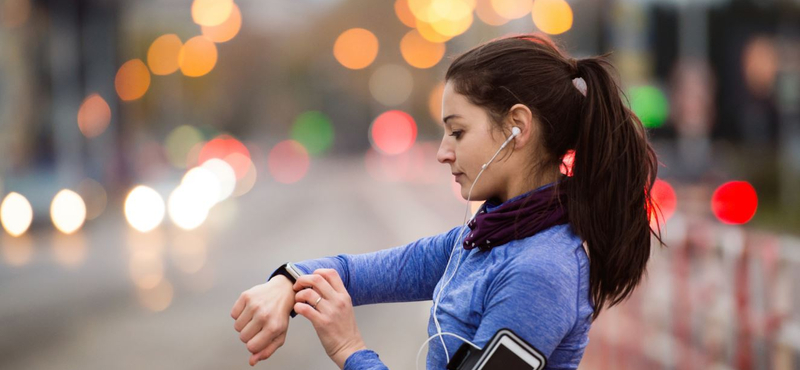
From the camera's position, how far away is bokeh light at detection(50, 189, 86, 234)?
77.1ft

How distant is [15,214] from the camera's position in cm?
2267

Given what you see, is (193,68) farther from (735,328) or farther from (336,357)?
(336,357)

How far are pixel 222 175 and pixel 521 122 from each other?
139 ft

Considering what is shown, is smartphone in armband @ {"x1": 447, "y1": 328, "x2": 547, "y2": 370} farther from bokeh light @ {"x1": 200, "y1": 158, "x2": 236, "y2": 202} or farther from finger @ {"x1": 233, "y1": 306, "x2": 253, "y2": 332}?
bokeh light @ {"x1": 200, "y1": 158, "x2": 236, "y2": 202}

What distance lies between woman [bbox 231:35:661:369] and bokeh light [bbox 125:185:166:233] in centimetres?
2285

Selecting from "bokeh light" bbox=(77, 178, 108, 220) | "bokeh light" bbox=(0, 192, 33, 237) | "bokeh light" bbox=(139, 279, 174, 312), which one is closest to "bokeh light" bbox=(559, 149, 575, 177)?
"bokeh light" bbox=(139, 279, 174, 312)

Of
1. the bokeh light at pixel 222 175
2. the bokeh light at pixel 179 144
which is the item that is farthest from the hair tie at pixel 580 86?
the bokeh light at pixel 179 144

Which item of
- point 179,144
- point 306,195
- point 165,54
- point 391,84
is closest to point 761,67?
point 306,195

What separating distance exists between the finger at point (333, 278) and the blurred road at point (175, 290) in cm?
565

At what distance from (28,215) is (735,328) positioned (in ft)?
64.9

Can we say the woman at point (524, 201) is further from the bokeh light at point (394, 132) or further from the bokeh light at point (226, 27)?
the bokeh light at point (394, 132)

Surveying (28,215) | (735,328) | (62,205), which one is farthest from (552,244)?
(62,205)

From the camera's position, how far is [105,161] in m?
36.2

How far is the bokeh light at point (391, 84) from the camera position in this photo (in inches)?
2768
